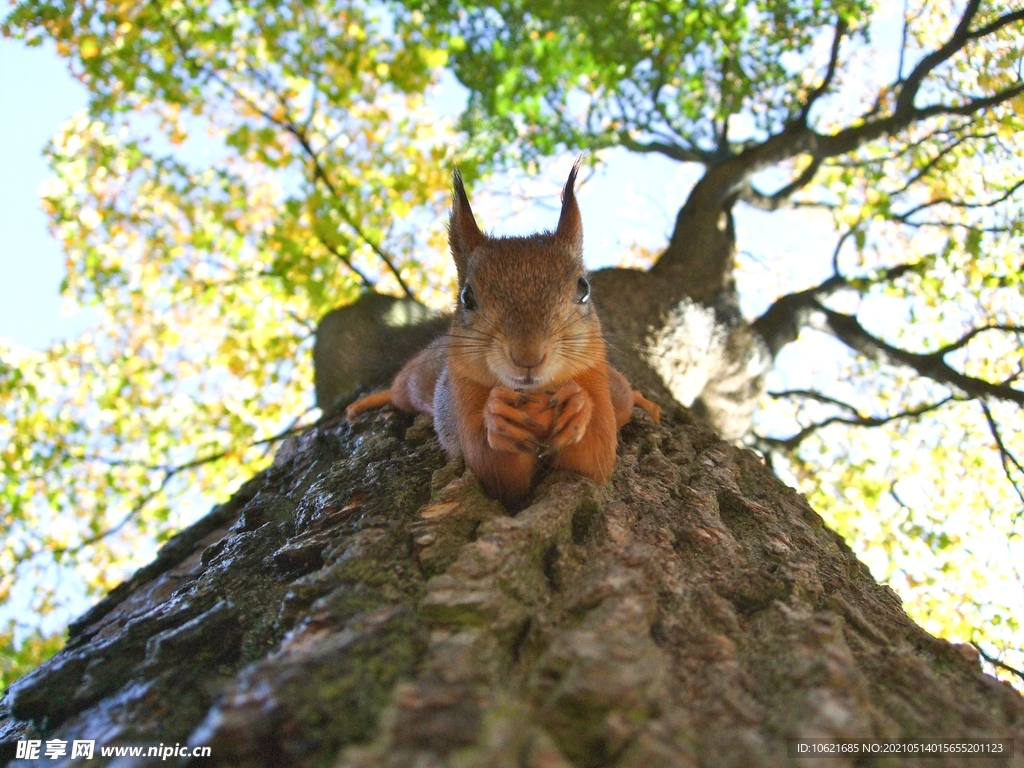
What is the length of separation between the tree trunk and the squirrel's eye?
691 mm

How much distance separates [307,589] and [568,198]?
1821 millimetres

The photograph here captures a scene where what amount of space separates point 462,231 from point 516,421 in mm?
1107

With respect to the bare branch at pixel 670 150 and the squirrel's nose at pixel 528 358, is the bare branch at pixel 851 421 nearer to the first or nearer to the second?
the bare branch at pixel 670 150

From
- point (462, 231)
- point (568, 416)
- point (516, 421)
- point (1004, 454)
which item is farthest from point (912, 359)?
point (516, 421)

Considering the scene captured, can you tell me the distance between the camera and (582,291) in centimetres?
248

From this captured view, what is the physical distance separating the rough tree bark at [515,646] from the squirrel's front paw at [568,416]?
5.4 inches

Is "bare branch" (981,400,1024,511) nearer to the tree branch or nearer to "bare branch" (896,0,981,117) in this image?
"bare branch" (896,0,981,117)

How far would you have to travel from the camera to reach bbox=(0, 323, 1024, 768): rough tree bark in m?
1.07

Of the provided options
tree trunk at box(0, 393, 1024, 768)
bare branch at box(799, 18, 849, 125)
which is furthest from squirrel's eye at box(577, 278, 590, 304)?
bare branch at box(799, 18, 849, 125)

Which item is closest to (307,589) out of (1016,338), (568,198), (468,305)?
(468,305)

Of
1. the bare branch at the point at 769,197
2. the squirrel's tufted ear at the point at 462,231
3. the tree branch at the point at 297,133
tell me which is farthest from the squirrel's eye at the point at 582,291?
the bare branch at the point at 769,197

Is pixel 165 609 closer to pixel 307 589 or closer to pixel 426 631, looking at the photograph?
pixel 307 589

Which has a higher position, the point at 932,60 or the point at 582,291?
the point at 932,60

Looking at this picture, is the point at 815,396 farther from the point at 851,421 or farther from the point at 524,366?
the point at 524,366
